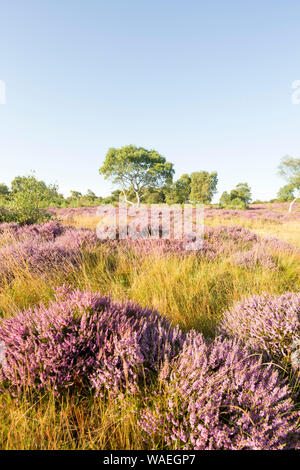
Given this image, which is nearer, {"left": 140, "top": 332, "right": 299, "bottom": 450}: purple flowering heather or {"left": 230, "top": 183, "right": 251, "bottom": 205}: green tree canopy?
{"left": 140, "top": 332, "right": 299, "bottom": 450}: purple flowering heather

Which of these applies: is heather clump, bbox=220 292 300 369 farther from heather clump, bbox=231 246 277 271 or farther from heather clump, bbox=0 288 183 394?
heather clump, bbox=231 246 277 271

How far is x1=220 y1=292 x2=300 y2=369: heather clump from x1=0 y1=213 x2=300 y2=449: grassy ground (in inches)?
11.3

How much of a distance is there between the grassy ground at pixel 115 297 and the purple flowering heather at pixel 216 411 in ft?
0.52

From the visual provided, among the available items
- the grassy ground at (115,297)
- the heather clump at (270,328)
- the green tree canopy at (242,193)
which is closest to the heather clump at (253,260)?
the grassy ground at (115,297)

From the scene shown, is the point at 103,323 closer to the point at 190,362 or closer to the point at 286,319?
the point at 190,362

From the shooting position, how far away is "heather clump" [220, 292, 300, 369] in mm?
1710

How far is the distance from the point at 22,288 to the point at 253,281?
11.9 ft

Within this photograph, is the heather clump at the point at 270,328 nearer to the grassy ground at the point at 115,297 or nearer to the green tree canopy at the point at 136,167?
the grassy ground at the point at 115,297

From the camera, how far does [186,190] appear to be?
5484cm

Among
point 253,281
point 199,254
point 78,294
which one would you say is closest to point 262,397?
point 78,294

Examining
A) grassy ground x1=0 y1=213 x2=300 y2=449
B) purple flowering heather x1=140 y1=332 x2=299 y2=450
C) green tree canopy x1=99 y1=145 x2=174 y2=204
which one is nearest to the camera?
purple flowering heather x1=140 y1=332 x2=299 y2=450

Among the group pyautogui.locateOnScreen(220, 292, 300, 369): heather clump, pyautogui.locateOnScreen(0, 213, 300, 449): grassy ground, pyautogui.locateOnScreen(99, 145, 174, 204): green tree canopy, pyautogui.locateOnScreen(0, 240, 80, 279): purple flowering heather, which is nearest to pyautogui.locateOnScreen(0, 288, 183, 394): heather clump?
pyautogui.locateOnScreen(0, 213, 300, 449): grassy ground

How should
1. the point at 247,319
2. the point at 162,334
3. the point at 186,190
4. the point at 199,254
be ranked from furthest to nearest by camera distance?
the point at 186,190, the point at 199,254, the point at 247,319, the point at 162,334

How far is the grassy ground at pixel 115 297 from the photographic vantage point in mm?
1126
